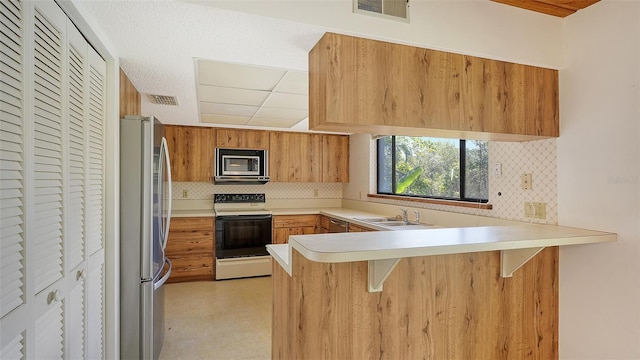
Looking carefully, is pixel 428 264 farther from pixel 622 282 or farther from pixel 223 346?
pixel 223 346

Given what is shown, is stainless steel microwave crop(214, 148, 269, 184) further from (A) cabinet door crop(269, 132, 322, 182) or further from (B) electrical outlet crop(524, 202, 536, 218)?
(B) electrical outlet crop(524, 202, 536, 218)

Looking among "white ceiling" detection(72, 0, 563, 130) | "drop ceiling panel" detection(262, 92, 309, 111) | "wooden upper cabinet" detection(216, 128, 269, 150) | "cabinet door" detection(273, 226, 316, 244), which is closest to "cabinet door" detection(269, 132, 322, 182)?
"wooden upper cabinet" detection(216, 128, 269, 150)

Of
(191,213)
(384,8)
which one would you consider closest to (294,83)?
(384,8)

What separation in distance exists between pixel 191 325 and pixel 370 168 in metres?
2.93

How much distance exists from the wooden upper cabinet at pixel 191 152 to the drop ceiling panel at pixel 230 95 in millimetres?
1548

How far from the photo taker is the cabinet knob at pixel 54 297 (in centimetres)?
120

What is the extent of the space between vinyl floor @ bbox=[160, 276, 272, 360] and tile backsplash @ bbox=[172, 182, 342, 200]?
1.34m

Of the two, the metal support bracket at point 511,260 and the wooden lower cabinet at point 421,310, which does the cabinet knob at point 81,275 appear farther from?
the metal support bracket at point 511,260

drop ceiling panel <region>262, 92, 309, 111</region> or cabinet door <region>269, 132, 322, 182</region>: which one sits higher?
drop ceiling panel <region>262, 92, 309, 111</region>

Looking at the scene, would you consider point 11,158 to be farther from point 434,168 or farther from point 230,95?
point 434,168

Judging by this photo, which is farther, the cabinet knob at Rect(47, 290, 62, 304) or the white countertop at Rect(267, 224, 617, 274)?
the white countertop at Rect(267, 224, 617, 274)

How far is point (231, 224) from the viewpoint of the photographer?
172 inches

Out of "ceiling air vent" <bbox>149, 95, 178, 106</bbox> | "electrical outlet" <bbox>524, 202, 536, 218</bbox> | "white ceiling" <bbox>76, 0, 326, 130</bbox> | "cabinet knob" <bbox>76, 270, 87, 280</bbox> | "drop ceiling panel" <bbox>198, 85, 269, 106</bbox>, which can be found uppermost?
"drop ceiling panel" <bbox>198, 85, 269, 106</bbox>

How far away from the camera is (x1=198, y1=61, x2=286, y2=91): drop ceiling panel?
2191mm
